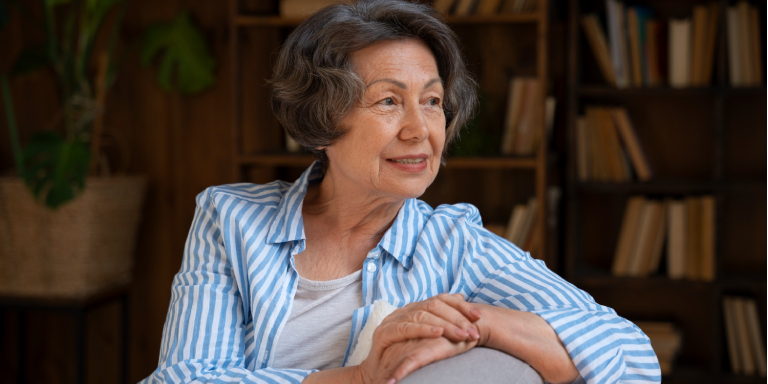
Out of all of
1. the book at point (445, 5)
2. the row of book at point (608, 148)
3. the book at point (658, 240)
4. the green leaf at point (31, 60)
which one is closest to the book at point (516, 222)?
the row of book at point (608, 148)

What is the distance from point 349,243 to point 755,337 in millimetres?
2069

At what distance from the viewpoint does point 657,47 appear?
2.78 meters

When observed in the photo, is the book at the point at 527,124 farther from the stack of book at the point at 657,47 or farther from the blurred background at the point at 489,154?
the stack of book at the point at 657,47

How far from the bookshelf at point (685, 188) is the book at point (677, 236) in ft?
0.19

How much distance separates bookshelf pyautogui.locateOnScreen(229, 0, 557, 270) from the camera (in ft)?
8.78

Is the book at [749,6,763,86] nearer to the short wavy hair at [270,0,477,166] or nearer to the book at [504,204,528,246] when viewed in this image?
the book at [504,204,528,246]

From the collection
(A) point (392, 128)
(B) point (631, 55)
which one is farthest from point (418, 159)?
(B) point (631, 55)

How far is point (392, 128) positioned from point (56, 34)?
7.45 feet

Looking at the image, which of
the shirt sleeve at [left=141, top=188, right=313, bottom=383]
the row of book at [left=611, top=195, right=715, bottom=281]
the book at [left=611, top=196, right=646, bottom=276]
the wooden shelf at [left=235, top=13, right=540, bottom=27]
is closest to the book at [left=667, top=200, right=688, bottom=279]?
the row of book at [left=611, top=195, right=715, bottom=281]

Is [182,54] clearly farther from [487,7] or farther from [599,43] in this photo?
[599,43]

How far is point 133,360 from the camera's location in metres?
3.20

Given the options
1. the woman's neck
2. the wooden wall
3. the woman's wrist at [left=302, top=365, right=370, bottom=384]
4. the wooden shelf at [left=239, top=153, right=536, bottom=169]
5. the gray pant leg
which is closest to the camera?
the gray pant leg

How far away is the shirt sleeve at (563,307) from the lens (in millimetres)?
1145

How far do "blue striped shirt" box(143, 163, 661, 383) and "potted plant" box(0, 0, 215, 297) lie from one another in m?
1.31
